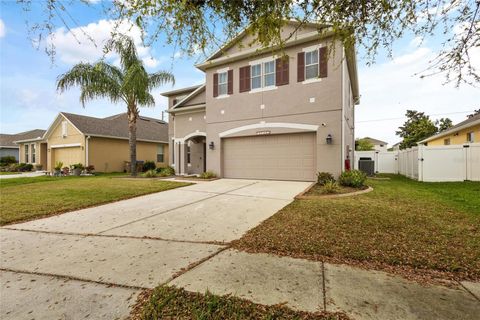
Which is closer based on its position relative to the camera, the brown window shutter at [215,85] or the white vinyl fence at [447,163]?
the white vinyl fence at [447,163]

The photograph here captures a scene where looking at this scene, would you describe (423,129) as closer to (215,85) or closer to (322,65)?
(322,65)

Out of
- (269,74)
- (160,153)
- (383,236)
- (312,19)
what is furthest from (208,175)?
(160,153)

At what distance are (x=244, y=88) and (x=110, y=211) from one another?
909 centimetres

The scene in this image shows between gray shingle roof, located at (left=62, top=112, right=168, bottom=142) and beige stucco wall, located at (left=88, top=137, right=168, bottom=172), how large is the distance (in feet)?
1.98

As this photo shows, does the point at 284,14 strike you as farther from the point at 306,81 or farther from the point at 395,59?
the point at 306,81

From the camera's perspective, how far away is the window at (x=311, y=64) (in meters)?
10.6

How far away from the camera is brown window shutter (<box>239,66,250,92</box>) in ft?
40.7

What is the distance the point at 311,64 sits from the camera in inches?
422

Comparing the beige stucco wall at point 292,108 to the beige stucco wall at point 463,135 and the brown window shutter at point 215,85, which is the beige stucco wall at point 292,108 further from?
the beige stucco wall at point 463,135

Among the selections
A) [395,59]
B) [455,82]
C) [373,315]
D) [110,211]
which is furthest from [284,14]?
[110,211]

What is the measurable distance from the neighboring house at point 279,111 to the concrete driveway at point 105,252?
18.1 ft

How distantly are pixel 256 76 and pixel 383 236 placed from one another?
33.6ft

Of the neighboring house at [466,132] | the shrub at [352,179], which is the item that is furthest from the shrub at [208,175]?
the neighboring house at [466,132]

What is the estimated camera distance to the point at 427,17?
133 inches
